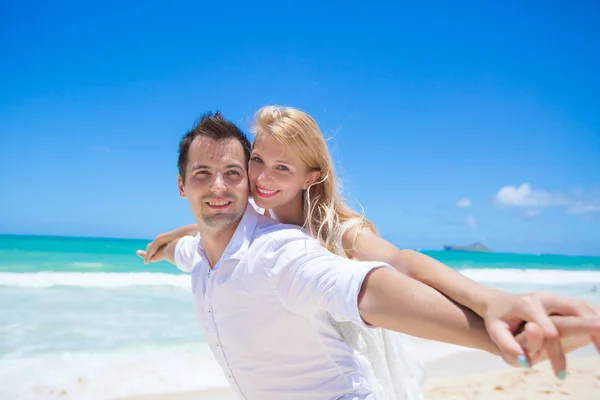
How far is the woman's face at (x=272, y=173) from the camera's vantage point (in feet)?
9.54

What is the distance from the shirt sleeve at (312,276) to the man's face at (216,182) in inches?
23.0

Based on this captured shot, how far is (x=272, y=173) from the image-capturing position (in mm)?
2916

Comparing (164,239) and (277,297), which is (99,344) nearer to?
(164,239)

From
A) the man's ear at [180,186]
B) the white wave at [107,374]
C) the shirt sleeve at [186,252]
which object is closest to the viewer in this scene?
the man's ear at [180,186]

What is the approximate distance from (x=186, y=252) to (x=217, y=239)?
1.34m

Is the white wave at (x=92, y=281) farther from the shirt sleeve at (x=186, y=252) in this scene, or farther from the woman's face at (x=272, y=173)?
the woman's face at (x=272, y=173)

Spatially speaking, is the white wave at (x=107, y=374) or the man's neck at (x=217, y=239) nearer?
the man's neck at (x=217, y=239)

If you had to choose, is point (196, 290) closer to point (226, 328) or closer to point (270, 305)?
point (226, 328)

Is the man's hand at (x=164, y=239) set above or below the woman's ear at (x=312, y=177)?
below

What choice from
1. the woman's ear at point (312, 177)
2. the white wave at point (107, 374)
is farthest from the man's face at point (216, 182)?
the white wave at point (107, 374)

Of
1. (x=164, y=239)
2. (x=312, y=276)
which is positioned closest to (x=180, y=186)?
(x=164, y=239)

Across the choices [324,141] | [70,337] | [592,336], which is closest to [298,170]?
[324,141]

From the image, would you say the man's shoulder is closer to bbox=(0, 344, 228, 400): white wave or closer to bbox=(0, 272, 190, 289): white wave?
bbox=(0, 344, 228, 400): white wave

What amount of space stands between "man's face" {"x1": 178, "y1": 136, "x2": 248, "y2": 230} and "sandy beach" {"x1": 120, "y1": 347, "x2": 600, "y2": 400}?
132 inches
